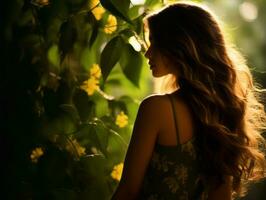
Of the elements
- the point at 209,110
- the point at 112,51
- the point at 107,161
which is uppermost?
the point at 112,51

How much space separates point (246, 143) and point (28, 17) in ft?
2.51

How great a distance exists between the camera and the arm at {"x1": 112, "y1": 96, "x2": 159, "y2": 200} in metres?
1.29

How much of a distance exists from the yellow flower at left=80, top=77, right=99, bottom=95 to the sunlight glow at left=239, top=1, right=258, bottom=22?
3.32 ft

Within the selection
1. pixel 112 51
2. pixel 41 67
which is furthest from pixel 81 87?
pixel 112 51

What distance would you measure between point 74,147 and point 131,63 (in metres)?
0.30

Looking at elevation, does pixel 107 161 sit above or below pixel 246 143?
below

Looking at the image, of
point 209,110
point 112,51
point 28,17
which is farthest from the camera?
point 28,17

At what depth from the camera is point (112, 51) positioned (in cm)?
158

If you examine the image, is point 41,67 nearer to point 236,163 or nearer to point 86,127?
point 86,127

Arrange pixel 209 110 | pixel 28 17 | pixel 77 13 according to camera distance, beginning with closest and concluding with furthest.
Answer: pixel 209 110 → pixel 77 13 → pixel 28 17

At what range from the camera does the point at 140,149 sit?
130cm

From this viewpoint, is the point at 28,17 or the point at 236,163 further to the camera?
the point at 28,17

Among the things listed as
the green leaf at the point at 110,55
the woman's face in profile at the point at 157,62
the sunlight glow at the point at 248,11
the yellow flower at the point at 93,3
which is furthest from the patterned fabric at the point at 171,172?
the sunlight glow at the point at 248,11

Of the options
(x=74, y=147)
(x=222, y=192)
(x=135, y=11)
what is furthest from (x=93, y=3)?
(x=222, y=192)
